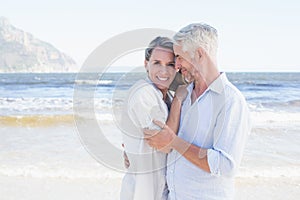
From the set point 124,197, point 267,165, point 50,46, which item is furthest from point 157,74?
point 50,46

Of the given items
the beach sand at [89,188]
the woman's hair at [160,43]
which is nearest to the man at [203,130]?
the woman's hair at [160,43]

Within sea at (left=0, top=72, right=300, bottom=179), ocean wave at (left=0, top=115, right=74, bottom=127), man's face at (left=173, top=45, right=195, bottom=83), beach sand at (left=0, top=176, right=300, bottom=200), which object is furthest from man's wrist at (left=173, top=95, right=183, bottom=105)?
ocean wave at (left=0, top=115, right=74, bottom=127)

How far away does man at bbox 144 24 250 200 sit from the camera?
1.78m

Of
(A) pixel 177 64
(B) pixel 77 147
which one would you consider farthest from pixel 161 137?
(B) pixel 77 147

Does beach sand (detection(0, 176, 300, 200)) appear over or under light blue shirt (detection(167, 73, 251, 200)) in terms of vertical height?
under

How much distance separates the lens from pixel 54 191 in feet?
14.9

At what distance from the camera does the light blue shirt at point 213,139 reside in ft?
5.82

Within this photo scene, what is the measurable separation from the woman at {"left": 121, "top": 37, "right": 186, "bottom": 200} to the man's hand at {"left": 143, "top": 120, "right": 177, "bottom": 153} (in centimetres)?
2

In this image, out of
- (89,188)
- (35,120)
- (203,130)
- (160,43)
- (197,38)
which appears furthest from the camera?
(35,120)

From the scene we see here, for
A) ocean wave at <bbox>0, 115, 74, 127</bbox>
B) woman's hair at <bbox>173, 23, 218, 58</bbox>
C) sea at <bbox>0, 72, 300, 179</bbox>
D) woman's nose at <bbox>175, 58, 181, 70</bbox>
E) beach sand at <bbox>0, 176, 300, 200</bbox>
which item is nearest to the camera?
woman's hair at <bbox>173, 23, 218, 58</bbox>

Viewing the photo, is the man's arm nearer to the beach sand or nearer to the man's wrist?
the man's wrist

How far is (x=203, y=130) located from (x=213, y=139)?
2.4 inches

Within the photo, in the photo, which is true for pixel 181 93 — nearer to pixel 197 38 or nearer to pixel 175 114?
pixel 175 114

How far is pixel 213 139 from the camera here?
1.84 meters
